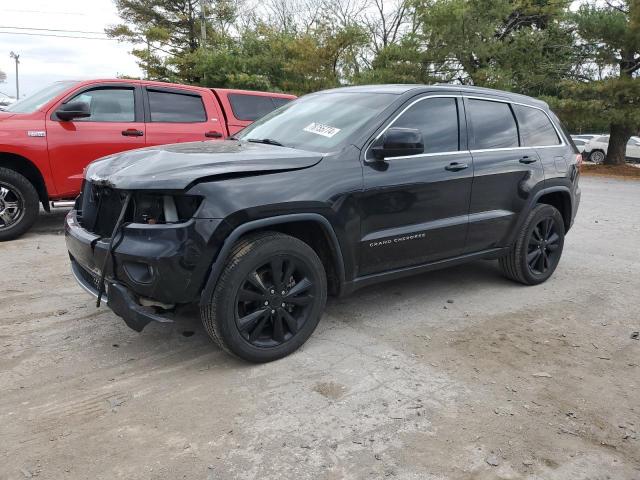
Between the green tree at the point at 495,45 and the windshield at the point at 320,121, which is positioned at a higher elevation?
the green tree at the point at 495,45

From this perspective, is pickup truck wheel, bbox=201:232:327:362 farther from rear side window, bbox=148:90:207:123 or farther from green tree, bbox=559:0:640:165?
green tree, bbox=559:0:640:165

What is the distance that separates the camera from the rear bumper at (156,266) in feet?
9.68

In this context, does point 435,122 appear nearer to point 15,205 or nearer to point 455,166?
point 455,166

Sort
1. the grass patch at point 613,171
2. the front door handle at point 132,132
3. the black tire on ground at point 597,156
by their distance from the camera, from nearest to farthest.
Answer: the front door handle at point 132,132 → the grass patch at point 613,171 → the black tire on ground at point 597,156

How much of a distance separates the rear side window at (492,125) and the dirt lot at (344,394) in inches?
54.3

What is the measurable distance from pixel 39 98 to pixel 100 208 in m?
3.99

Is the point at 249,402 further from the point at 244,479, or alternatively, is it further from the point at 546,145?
the point at 546,145

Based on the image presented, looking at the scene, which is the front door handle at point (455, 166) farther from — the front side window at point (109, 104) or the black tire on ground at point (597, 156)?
the black tire on ground at point (597, 156)

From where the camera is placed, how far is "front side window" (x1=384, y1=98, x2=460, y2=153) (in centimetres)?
407

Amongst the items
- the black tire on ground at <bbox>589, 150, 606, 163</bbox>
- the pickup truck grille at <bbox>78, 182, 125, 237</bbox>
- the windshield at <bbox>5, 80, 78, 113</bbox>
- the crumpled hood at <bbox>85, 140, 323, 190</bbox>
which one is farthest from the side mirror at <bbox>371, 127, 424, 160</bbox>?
the black tire on ground at <bbox>589, 150, 606, 163</bbox>

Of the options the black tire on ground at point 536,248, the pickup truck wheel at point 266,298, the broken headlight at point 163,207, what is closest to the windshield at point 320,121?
the pickup truck wheel at point 266,298

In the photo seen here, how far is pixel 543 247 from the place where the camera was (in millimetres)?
5188

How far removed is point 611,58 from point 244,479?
19.5m

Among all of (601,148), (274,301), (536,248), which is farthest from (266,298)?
(601,148)
